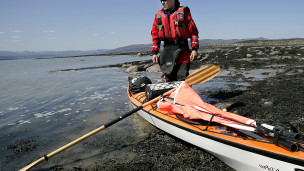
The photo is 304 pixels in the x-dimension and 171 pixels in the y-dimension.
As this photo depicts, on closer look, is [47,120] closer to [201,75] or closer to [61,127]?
[61,127]

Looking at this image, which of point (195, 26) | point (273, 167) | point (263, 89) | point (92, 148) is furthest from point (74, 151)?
point (263, 89)

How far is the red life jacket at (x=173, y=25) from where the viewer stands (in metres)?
4.74

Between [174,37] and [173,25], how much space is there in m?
0.30

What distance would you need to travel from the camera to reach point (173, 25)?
483cm

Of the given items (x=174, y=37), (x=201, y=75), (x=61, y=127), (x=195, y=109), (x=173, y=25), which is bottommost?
(x=61, y=127)

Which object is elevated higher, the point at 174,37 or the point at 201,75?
the point at 174,37

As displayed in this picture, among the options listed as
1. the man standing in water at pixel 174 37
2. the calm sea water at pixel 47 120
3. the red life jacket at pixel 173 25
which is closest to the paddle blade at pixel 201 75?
the man standing in water at pixel 174 37

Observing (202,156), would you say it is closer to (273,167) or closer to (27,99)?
(273,167)

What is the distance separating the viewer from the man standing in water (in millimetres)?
4797

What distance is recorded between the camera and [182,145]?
3.67m

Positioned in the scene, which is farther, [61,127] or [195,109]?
[61,127]

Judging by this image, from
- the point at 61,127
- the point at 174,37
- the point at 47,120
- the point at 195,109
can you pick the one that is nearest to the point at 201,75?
the point at 174,37

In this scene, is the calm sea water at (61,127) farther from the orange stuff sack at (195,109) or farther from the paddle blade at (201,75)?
the paddle blade at (201,75)

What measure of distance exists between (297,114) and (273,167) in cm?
309
